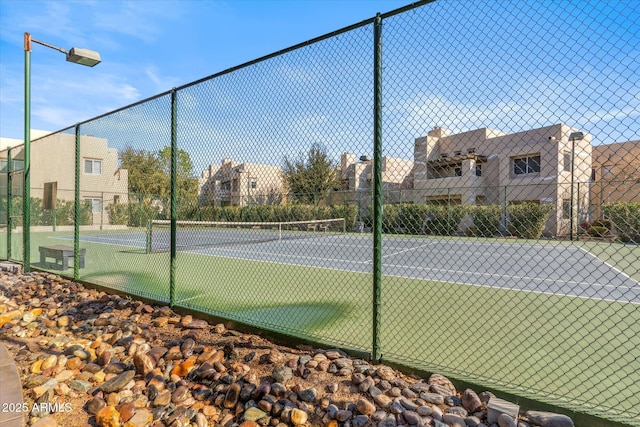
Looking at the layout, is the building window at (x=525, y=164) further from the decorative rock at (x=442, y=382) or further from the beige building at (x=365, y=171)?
the decorative rock at (x=442, y=382)

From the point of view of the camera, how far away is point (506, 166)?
6887 millimetres

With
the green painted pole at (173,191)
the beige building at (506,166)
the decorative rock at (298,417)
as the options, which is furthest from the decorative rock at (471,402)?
the green painted pole at (173,191)

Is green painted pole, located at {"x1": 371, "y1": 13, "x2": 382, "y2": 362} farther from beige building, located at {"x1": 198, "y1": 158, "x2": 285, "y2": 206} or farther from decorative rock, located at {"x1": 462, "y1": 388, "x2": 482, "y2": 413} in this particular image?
beige building, located at {"x1": 198, "y1": 158, "x2": 285, "y2": 206}

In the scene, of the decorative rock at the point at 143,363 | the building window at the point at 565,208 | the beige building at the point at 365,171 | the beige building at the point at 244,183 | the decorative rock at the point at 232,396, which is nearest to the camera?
the decorative rock at the point at 232,396

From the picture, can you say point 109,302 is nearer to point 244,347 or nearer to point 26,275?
point 244,347

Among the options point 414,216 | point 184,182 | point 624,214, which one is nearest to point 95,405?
point 184,182

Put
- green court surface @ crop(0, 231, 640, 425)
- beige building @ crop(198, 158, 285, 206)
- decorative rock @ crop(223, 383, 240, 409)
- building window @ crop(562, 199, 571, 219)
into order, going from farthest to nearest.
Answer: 1. building window @ crop(562, 199, 571, 219)
2. beige building @ crop(198, 158, 285, 206)
3. green court surface @ crop(0, 231, 640, 425)
4. decorative rock @ crop(223, 383, 240, 409)

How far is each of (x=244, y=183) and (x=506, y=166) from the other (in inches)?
199

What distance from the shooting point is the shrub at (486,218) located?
13205 mm

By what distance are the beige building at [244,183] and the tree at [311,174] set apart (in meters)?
0.16

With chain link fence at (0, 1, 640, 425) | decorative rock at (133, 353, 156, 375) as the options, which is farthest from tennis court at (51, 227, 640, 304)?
decorative rock at (133, 353, 156, 375)

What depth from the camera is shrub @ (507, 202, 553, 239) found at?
458 inches

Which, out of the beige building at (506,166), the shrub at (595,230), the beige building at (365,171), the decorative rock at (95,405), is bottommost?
the decorative rock at (95,405)

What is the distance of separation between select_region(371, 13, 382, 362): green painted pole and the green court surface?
32 centimetres
